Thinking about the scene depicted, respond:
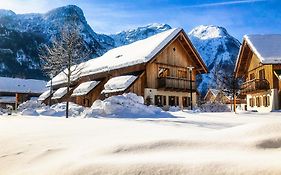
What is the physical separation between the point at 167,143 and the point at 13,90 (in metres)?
64.3

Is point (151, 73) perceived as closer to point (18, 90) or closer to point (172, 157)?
point (172, 157)

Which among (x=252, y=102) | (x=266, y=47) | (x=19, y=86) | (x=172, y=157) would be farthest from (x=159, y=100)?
(x=19, y=86)

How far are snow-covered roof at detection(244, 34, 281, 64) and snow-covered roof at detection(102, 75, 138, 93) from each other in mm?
11912

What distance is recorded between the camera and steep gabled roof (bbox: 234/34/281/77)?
105 ft

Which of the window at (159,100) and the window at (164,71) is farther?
the window at (164,71)

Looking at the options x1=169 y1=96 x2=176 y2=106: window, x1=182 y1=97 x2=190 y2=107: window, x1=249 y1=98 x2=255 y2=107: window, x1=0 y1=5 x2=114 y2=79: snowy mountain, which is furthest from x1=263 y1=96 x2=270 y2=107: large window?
x1=0 y1=5 x2=114 y2=79: snowy mountain

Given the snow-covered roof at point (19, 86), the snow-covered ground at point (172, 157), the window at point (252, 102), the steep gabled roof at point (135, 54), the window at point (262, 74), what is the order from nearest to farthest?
the snow-covered ground at point (172, 157), the steep gabled roof at point (135, 54), the window at point (262, 74), the window at point (252, 102), the snow-covered roof at point (19, 86)

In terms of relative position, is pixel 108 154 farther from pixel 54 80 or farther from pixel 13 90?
pixel 13 90

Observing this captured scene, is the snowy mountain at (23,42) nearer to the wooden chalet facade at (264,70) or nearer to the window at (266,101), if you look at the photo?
the wooden chalet facade at (264,70)

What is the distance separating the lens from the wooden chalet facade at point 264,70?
3266 centimetres

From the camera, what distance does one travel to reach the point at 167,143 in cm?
493

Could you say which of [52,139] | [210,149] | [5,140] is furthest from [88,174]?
[5,140]

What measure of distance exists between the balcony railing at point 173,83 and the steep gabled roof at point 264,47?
7.30 meters

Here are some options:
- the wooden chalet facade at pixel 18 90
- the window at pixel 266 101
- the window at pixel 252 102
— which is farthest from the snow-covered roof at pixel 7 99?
the window at pixel 266 101
